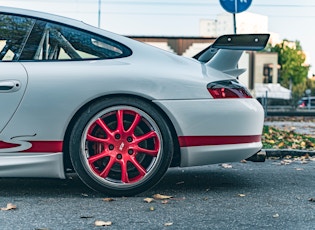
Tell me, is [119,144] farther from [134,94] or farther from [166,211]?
[166,211]

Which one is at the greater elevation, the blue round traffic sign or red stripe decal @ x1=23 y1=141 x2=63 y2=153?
the blue round traffic sign

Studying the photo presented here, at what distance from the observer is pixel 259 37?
169 inches

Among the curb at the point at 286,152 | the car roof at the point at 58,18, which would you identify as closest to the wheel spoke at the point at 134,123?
the car roof at the point at 58,18

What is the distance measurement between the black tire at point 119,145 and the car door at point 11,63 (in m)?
0.46

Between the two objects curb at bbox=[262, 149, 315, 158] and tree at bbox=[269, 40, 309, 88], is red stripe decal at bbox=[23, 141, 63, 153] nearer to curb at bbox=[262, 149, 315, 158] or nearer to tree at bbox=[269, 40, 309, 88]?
curb at bbox=[262, 149, 315, 158]

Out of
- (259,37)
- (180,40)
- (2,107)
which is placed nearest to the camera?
(2,107)

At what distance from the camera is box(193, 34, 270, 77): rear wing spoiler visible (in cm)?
430

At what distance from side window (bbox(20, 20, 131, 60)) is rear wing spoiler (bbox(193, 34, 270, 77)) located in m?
0.68

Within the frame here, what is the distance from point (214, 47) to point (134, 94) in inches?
30.0

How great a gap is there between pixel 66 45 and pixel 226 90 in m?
1.18

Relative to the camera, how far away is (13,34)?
14.1ft

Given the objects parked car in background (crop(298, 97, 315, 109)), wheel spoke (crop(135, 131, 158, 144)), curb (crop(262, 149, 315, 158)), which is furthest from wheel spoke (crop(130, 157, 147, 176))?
parked car in background (crop(298, 97, 315, 109))

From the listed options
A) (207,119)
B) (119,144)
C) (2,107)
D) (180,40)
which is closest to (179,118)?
(207,119)

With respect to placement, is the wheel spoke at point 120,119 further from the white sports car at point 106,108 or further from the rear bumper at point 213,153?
the rear bumper at point 213,153
